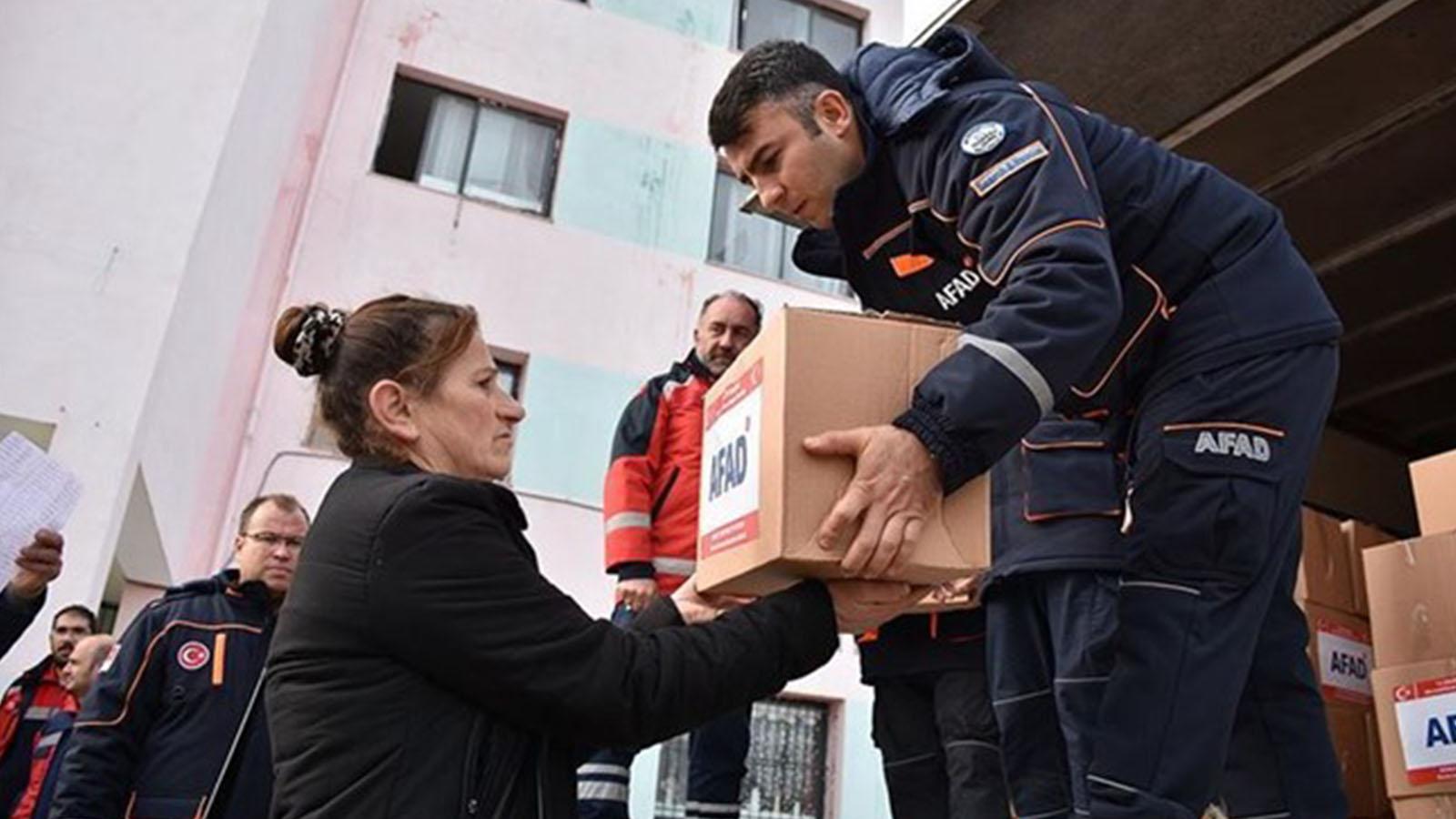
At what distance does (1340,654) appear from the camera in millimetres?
3436

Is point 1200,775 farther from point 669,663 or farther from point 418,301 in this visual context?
point 418,301

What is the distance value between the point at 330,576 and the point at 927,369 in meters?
0.80

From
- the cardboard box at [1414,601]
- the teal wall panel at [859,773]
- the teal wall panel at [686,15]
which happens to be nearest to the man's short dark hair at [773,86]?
the cardboard box at [1414,601]

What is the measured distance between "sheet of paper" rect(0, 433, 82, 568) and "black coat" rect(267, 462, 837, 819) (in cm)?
241

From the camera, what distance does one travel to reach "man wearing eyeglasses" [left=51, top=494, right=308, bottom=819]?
301cm

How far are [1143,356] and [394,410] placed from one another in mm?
1206

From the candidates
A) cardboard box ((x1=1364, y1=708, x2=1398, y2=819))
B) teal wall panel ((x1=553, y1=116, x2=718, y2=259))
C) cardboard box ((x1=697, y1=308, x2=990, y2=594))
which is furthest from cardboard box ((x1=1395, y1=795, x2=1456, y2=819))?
teal wall panel ((x1=553, y1=116, x2=718, y2=259))

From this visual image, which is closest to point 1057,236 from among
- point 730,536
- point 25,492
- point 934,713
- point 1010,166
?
point 1010,166

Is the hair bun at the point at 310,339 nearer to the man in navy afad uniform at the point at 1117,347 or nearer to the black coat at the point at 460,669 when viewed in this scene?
the black coat at the point at 460,669

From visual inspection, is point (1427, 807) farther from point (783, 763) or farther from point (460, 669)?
point (783, 763)

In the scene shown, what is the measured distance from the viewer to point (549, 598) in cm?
141

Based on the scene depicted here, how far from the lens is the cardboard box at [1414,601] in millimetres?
2838

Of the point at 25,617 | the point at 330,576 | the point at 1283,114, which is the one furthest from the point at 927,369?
the point at 25,617

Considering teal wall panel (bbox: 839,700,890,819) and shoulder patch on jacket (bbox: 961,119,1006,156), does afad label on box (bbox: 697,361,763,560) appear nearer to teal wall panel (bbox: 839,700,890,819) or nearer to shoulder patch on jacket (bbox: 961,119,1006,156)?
shoulder patch on jacket (bbox: 961,119,1006,156)
